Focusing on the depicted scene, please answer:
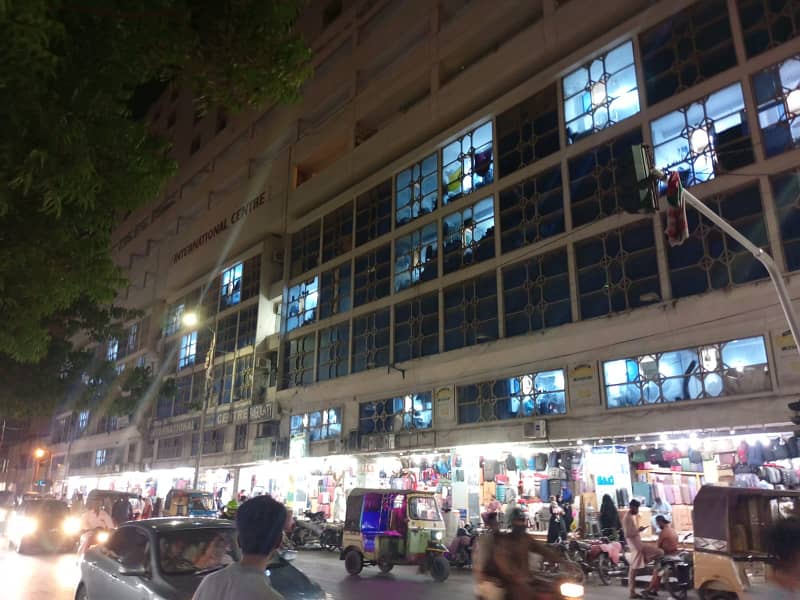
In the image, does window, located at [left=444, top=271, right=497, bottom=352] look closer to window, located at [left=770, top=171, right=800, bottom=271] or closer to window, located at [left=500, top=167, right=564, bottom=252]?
window, located at [left=500, top=167, right=564, bottom=252]

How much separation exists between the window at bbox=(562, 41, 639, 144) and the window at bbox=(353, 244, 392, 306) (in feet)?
35.3

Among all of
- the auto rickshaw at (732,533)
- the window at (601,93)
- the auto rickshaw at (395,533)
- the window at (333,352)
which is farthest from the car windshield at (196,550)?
the window at (333,352)

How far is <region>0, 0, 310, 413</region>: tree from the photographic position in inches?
169

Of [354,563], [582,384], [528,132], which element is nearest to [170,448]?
A: [354,563]

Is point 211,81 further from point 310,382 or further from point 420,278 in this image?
point 310,382

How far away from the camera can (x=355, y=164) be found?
3194 cm

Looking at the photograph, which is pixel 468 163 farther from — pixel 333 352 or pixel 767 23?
pixel 333 352

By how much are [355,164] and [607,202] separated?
15.0 meters

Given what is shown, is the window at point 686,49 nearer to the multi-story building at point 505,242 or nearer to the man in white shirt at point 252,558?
the multi-story building at point 505,242

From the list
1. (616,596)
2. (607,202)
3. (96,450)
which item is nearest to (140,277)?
(96,450)

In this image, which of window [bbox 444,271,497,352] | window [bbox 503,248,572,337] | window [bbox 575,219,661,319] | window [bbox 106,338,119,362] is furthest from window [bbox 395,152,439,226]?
window [bbox 106,338,119,362]

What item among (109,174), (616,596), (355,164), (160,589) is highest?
(355,164)

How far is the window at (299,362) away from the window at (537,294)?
13396 mm

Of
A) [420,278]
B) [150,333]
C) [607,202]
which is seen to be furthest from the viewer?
[150,333]
